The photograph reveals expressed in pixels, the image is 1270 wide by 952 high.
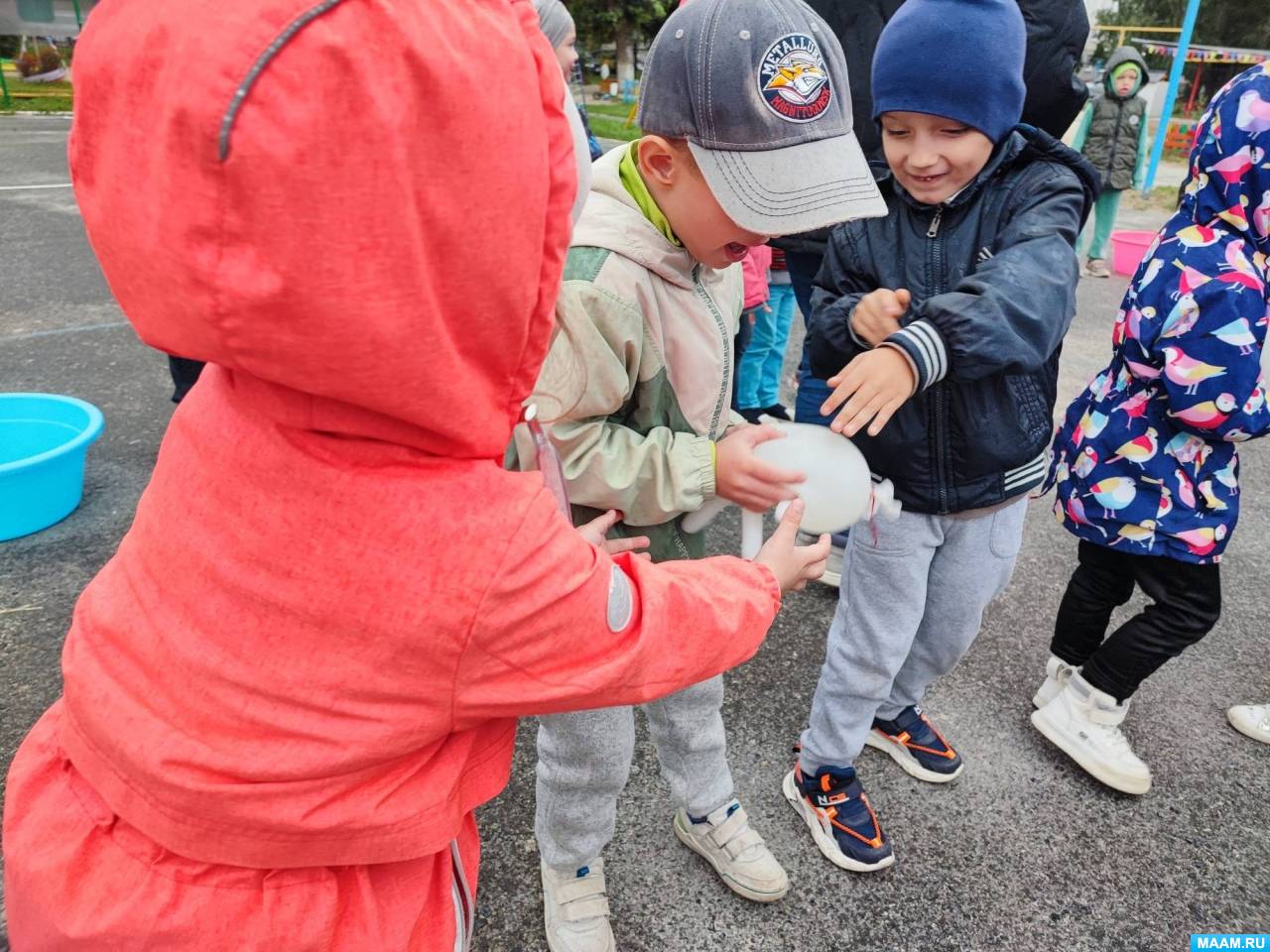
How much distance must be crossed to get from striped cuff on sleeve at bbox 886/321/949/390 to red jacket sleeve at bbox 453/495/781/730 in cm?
58

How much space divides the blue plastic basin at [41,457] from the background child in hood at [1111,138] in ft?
23.8

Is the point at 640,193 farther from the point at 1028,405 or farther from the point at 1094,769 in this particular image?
the point at 1094,769

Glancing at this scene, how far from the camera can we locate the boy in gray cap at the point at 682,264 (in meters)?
1.27

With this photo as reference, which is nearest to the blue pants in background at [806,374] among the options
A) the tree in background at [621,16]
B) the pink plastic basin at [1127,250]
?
the pink plastic basin at [1127,250]

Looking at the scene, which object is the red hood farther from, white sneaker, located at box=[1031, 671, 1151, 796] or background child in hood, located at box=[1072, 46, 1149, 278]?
background child in hood, located at box=[1072, 46, 1149, 278]

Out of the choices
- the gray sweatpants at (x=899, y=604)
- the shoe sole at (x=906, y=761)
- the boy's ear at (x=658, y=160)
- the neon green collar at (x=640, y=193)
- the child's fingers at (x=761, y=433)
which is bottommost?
the shoe sole at (x=906, y=761)

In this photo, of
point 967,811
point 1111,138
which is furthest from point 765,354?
point 1111,138

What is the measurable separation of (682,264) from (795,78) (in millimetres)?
326

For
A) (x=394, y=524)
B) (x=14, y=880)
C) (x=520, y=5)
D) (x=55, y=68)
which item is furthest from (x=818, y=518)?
(x=55, y=68)

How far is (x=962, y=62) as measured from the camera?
61.8 inches

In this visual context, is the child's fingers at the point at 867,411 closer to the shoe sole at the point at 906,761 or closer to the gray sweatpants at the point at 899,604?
the gray sweatpants at the point at 899,604

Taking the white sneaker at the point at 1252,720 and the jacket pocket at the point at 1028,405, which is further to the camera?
the white sneaker at the point at 1252,720

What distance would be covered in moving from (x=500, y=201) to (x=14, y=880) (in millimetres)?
912

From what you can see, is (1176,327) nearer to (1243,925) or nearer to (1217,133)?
(1217,133)
